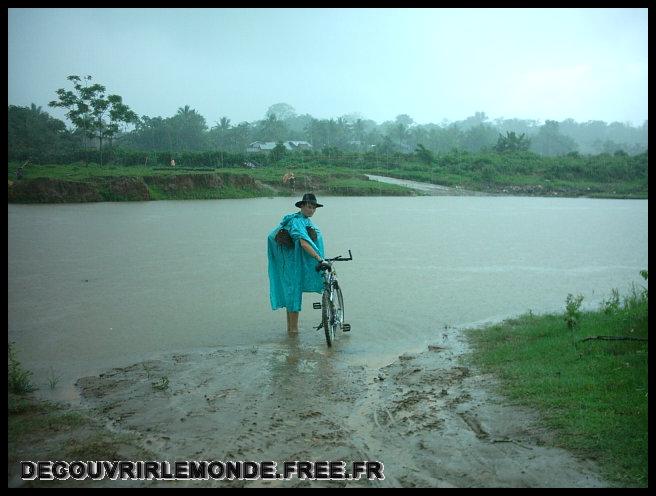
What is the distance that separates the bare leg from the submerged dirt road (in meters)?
0.81

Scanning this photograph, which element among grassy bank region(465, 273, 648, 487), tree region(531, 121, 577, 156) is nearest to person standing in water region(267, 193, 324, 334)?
grassy bank region(465, 273, 648, 487)

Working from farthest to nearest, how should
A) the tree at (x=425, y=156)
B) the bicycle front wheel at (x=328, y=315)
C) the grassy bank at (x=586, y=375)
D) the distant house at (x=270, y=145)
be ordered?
the distant house at (x=270, y=145) < the tree at (x=425, y=156) < the bicycle front wheel at (x=328, y=315) < the grassy bank at (x=586, y=375)

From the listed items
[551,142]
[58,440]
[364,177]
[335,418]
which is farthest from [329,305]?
[551,142]

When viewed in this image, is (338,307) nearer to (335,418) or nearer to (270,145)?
(335,418)

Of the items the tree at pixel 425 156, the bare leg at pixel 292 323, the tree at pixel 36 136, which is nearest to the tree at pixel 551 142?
the tree at pixel 425 156

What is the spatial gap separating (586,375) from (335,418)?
201 cm

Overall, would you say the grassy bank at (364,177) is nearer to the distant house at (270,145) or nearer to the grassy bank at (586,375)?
the distant house at (270,145)

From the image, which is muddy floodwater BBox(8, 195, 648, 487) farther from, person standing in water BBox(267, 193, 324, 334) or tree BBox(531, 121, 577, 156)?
tree BBox(531, 121, 577, 156)

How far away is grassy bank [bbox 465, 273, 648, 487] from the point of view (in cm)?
353

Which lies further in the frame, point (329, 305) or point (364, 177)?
point (364, 177)

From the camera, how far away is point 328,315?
6.11 m

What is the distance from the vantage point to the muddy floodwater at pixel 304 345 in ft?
12.3

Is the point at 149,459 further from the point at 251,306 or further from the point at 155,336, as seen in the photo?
the point at 251,306

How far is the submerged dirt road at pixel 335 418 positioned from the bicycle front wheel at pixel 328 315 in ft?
0.97
